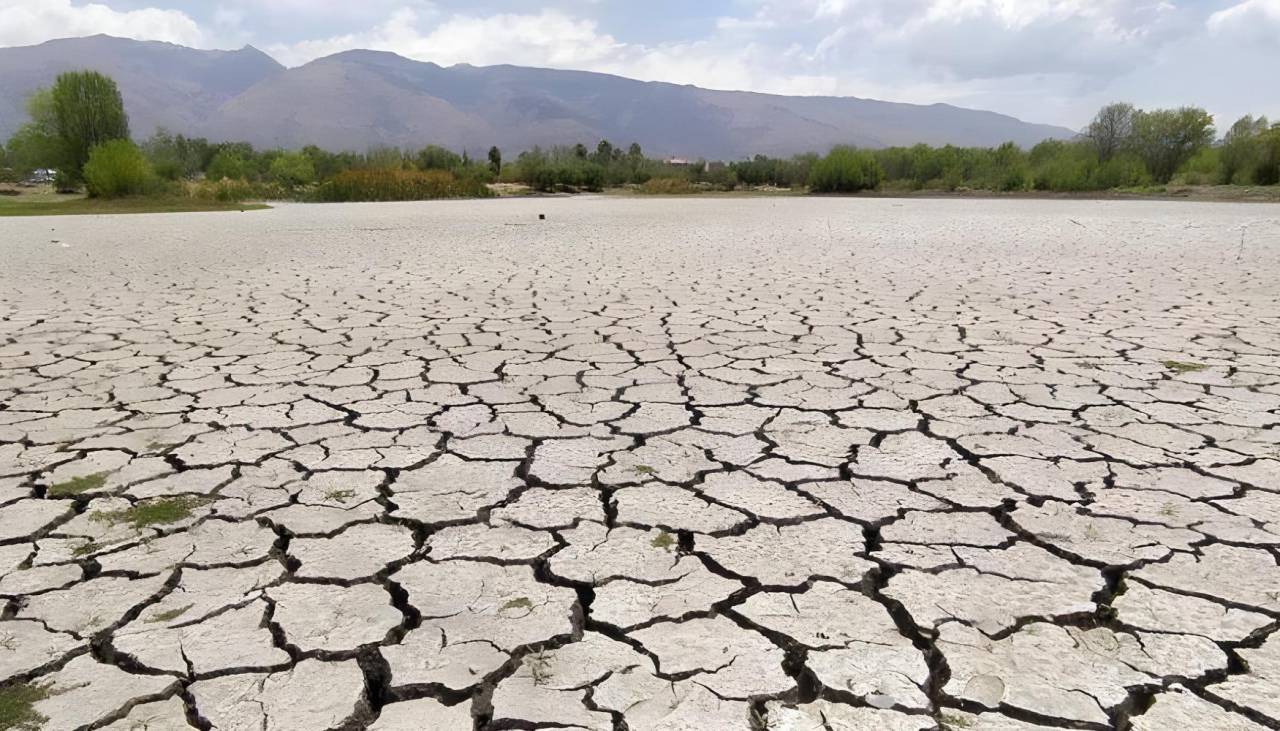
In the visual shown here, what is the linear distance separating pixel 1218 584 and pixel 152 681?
6.56ft

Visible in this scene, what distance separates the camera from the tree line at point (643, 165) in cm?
2384

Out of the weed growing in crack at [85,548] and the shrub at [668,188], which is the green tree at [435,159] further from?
the weed growing in crack at [85,548]

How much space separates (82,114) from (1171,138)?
37.9 meters

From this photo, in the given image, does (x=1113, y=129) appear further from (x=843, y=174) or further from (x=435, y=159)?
(x=435, y=159)

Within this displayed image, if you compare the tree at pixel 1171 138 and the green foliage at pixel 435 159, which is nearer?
the tree at pixel 1171 138

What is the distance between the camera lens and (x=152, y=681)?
4.29 feet

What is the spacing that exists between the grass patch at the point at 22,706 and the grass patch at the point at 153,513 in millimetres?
629

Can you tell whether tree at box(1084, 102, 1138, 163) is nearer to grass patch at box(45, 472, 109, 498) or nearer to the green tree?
the green tree

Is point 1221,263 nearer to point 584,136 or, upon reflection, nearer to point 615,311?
point 615,311

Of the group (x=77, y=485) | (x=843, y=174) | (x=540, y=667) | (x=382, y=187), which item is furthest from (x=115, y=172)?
(x=843, y=174)

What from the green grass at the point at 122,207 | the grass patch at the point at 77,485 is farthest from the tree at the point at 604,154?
the grass patch at the point at 77,485

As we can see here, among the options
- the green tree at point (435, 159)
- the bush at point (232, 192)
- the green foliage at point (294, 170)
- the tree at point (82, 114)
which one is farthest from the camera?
the green tree at point (435, 159)

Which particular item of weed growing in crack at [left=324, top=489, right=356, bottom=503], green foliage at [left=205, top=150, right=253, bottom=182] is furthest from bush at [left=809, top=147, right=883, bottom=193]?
weed growing in crack at [left=324, top=489, right=356, bottom=503]

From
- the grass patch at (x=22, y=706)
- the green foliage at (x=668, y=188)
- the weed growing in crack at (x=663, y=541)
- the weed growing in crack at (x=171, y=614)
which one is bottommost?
the grass patch at (x=22, y=706)
